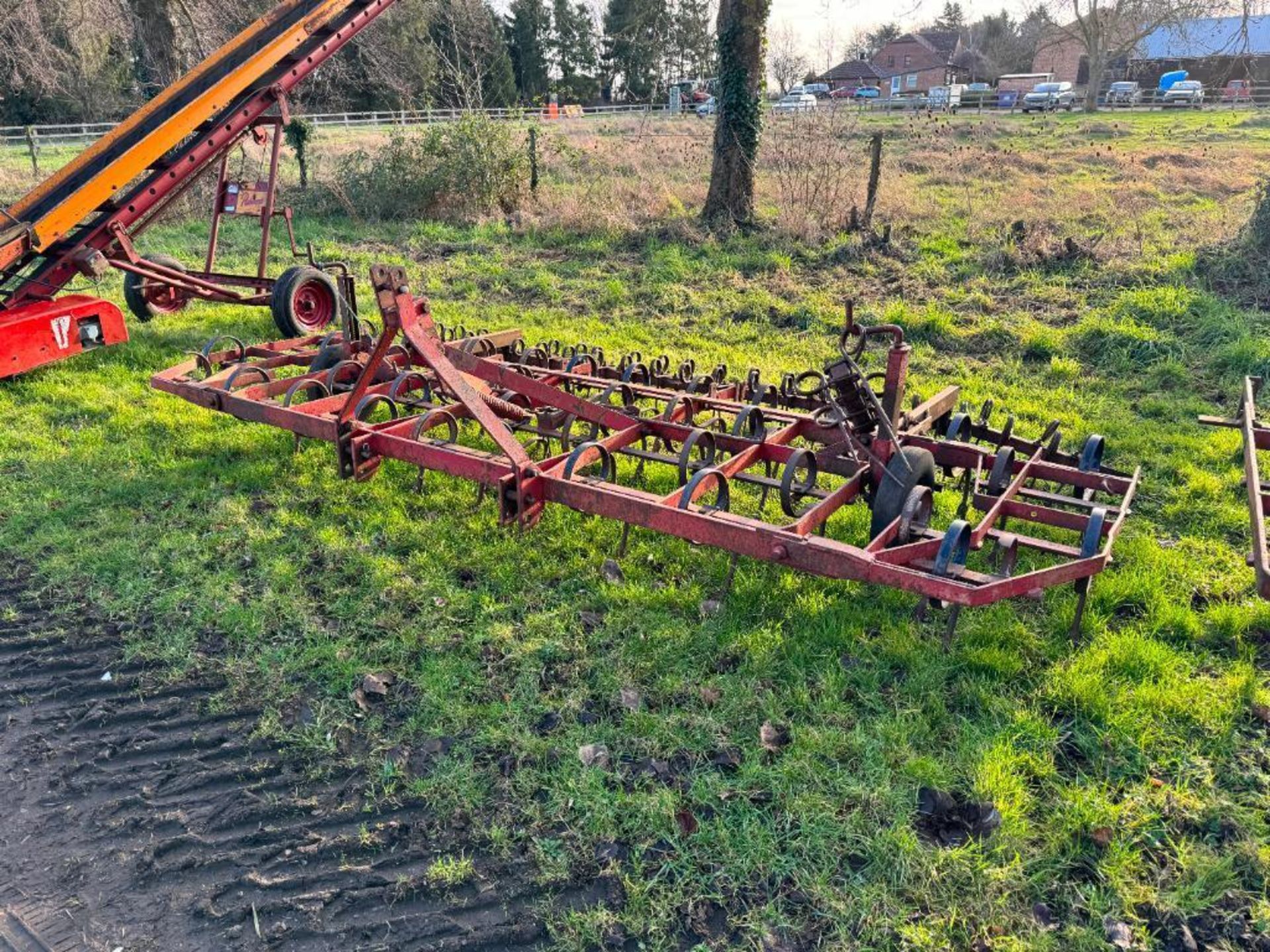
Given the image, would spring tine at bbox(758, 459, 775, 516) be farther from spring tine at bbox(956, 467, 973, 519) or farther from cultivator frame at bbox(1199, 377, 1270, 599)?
cultivator frame at bbox(1199, 377, 1270, 599)

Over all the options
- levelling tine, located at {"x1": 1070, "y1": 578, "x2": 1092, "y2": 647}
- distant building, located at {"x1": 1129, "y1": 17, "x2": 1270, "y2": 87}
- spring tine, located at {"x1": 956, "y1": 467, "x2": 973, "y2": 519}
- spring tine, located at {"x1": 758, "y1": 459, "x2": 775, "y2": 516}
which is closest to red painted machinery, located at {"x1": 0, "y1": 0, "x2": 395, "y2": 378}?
spring tine, located at {"x1": 758, "y1": 459, "x2": 775, "y2": 516}

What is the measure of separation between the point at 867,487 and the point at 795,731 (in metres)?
1.43

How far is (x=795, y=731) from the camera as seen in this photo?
3.15 meters

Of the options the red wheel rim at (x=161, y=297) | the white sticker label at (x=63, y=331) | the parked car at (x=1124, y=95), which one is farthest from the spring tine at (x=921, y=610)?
the parked car at (x=1124, y=95)

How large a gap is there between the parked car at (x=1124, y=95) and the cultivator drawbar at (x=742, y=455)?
43.4m

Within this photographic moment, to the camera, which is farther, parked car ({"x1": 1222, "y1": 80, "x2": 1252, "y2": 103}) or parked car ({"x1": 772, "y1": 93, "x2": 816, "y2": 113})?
parked car ({"x1": 1222, "y1": 80, "x2": 1252, "y2": 103})

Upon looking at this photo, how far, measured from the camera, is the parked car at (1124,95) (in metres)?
39.2

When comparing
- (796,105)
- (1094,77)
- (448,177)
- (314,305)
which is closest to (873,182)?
(796,105)

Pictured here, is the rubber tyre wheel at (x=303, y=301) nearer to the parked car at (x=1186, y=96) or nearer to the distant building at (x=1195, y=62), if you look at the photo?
the parked car at (x=1186, y=96)

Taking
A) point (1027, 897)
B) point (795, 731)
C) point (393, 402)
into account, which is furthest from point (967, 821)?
point (393, 402)

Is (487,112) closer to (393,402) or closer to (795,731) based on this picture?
(393,402)

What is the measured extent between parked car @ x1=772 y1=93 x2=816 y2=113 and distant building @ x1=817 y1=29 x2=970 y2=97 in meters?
50.1

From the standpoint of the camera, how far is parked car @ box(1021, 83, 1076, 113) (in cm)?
3434

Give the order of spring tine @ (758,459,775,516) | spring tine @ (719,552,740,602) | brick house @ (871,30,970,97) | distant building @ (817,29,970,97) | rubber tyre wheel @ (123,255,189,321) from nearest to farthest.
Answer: spring tine @ (719,552,740,602), spring tine @ (758,459,775,516), rubber tyre wheel @ (123,255,189,321), distant building @ (817,29,970,97), brick house @ (871,30,970,97)
